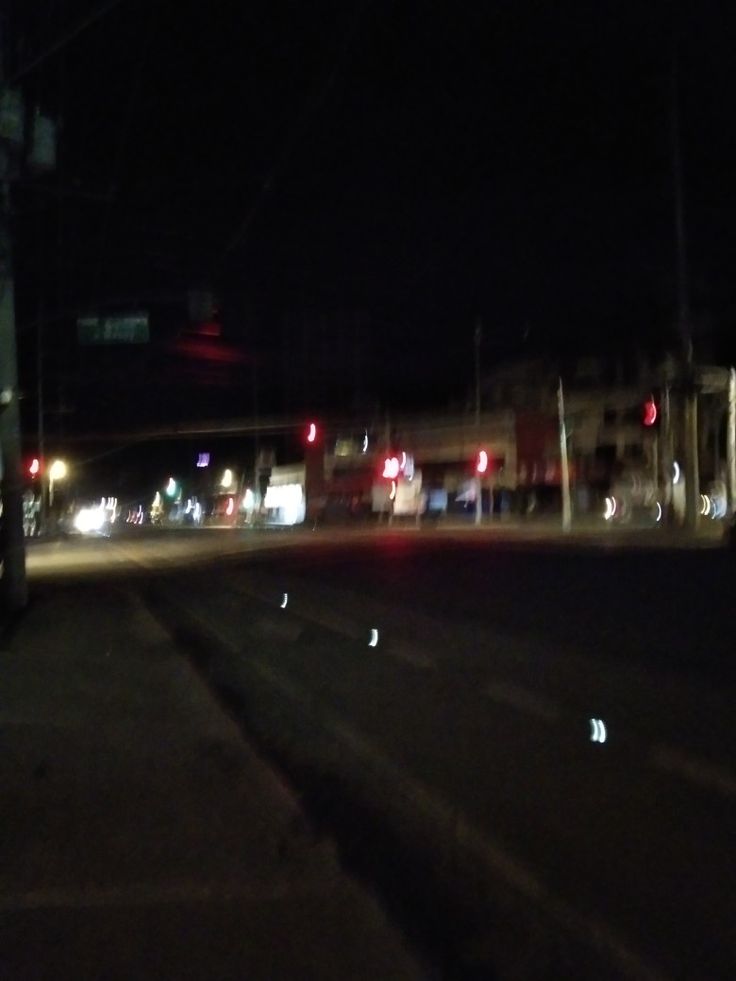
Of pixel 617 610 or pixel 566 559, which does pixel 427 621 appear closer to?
pixel 617 610

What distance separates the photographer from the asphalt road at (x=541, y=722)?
19.5ft

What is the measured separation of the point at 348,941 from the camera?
5.50 metres

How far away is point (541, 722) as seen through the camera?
9805mm

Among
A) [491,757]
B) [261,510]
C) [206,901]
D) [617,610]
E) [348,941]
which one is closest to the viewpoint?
[348,941]

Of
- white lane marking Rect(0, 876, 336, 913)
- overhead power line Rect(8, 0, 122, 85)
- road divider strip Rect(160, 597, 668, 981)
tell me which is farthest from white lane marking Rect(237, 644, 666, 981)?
overhead power line Rect(8, 0, 122, 85)

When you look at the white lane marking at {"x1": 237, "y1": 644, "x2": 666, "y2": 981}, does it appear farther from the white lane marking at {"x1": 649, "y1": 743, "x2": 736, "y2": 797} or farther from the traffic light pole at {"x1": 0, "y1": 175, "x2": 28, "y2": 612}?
the traffic light pole at {"x1": 0, "y1": 175, "x2": 28, "y2": 612}

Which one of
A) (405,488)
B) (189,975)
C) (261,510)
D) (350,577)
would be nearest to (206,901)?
(189,975)

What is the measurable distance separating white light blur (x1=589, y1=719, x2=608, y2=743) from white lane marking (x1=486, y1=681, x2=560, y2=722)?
0.42 meters

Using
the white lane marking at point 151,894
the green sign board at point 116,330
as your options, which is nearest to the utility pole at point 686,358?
the green sign board at point 116,330

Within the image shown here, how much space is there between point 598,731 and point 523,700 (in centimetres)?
159

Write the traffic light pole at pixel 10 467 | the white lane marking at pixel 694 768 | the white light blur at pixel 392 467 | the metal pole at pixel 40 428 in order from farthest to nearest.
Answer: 1. the white light blur at pixel 392 467
2. the metal pole at pixel 40 428
3. the traffic light pole at pixel 10 467
4. the white lane marking at pixel 694 768

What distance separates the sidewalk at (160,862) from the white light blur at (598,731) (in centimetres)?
222

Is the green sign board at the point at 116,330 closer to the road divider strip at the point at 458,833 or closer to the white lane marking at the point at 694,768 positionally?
the road divider strip at the point at 458,833

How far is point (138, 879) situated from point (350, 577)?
17.2 meters
